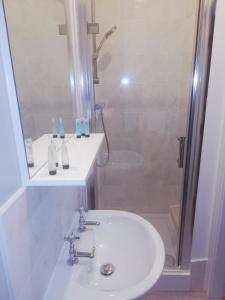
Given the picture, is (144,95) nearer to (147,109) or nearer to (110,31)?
(147,109)

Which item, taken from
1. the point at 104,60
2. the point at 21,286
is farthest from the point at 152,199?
the point at 21,286

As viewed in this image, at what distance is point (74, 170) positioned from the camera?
725 millimetres

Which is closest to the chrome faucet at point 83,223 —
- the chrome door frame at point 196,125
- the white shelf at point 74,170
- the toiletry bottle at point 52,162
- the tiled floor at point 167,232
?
the white shelf at point 74,170

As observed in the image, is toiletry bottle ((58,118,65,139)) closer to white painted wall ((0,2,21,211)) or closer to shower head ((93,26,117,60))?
white painted wall ((0,2,21,211))

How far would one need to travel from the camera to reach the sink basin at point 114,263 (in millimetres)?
749

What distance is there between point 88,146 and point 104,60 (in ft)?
3.77

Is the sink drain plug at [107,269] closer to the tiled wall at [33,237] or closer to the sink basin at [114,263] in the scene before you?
the sink basin at [114,263]

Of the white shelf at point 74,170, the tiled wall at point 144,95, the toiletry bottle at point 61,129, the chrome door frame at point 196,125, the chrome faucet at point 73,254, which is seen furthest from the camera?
the tiled wall at point 144,95

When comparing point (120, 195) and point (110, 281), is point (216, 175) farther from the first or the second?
point (120, 195)

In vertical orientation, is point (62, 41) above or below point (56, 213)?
above

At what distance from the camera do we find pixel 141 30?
1.83 m

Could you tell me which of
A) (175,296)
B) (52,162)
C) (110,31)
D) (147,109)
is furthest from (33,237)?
(110,31)

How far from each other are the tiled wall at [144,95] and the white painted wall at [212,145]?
324 mm

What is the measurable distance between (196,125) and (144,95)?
0.79 meters
